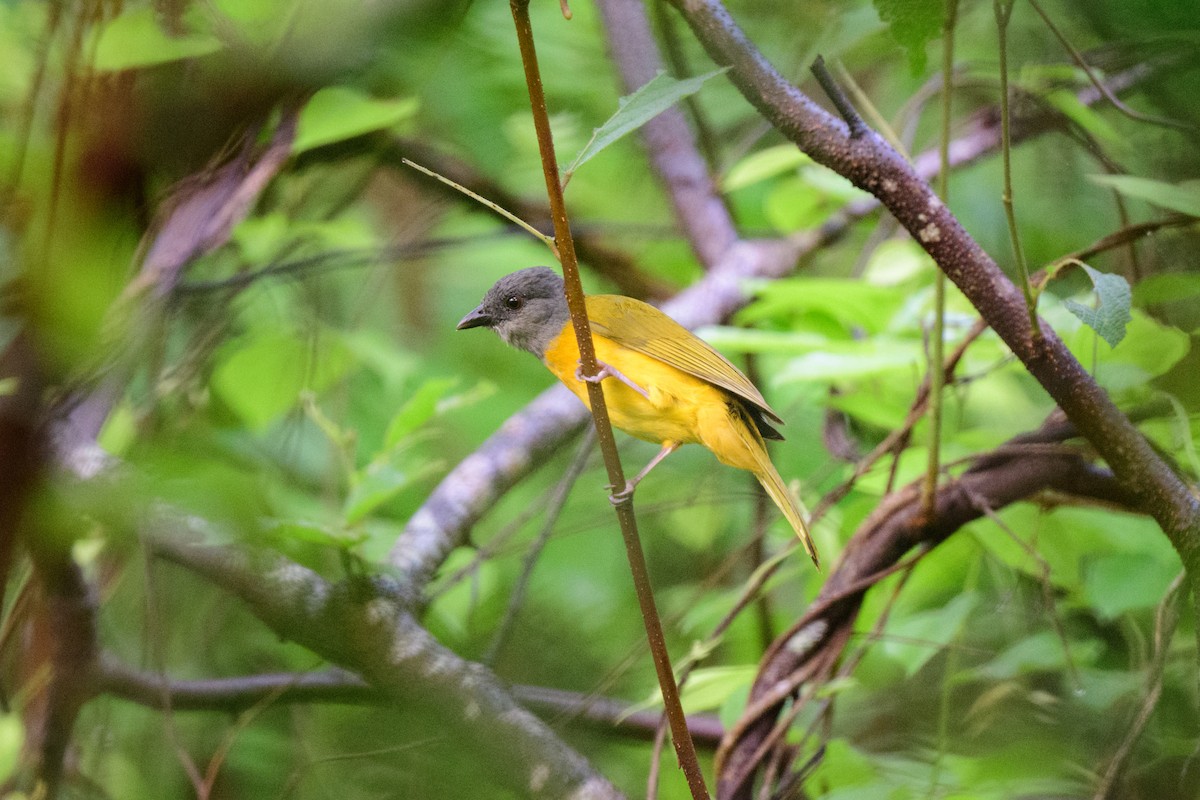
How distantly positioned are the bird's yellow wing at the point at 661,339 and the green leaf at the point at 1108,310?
556mm

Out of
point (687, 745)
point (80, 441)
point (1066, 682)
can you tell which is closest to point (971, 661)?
point (1066, 682)

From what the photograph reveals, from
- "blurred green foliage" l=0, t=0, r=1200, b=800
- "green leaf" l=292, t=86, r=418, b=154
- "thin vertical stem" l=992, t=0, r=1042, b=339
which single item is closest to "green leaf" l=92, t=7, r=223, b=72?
"blurred green foliage" l=0, t=0, r=1200, b=800

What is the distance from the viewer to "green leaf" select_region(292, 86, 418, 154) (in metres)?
2.15

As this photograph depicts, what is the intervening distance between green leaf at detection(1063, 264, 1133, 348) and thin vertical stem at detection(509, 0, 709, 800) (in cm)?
51

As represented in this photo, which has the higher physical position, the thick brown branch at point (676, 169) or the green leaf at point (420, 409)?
Answer: the thick brown branch at point (676, 169)

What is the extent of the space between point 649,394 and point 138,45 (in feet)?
3.32

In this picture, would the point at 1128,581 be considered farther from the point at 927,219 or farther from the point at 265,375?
the point at 265,375

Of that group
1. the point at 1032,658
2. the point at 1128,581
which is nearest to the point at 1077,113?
the point at 1128,581

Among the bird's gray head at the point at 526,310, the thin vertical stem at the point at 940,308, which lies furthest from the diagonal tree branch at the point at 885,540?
the bird's gray head at the point at 526,310

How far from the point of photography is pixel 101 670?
1.93 meters

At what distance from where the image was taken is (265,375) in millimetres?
2383

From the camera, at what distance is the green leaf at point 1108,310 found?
1.05m

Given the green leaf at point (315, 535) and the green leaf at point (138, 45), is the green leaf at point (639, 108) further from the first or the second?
the green leaf at point (138, 45)

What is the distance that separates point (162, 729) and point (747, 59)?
1774 mm
